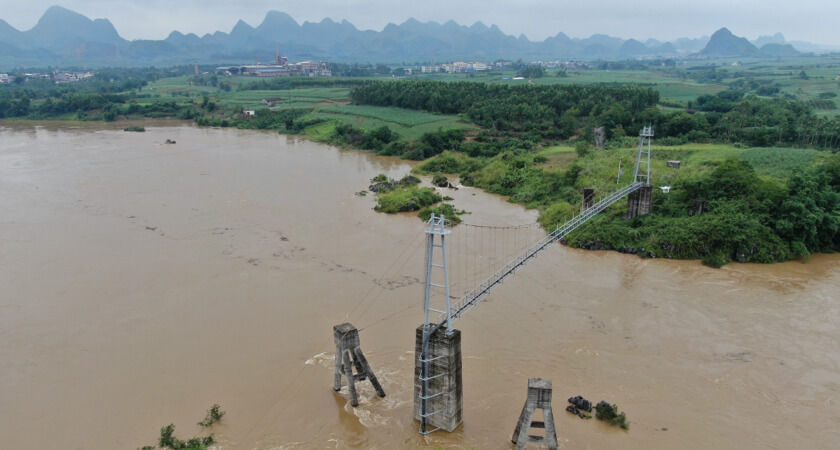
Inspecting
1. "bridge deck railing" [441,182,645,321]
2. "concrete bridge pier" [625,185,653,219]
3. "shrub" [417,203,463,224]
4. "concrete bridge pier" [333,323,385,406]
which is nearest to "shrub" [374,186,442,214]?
"shrub" [417,203,463,224]

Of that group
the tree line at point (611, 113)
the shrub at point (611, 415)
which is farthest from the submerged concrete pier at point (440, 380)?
the tree line at point (611, 113)

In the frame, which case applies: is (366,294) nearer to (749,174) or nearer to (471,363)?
(471,363)

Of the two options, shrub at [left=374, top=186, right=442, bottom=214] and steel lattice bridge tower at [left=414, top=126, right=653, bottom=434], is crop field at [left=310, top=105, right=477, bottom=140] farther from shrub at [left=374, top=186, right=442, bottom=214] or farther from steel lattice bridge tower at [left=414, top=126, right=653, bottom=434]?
steel lattice bridge tower at [left=414, top=126, right=653, bottom=434]

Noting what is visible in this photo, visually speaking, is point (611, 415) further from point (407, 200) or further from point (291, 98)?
point (291, 98)

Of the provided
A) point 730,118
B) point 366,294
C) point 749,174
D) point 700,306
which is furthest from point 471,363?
point 730,118

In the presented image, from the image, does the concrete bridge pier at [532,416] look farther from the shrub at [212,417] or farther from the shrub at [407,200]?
the shrub at [407,200]

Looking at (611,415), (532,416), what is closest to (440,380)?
(532,416)
